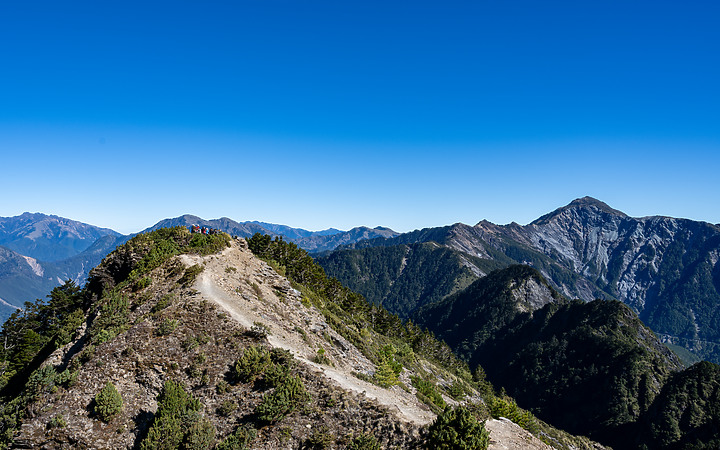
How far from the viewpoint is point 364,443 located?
22.3m

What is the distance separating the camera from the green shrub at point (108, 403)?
2655 centimetres

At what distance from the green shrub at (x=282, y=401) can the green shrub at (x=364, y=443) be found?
17.1 ft

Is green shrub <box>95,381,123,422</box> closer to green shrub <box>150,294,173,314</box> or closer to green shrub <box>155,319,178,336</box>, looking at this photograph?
green shrub <box>155,319,178,336</box>

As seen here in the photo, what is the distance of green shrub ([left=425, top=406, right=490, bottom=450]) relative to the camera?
20.8 metres

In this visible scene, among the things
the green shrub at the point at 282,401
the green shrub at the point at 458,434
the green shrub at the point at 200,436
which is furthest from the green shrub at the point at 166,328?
the green shrub at the point at 458,434

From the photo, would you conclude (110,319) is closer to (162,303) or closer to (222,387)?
(162,303)

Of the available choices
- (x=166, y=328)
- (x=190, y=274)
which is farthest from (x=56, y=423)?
(x=190, y=274)

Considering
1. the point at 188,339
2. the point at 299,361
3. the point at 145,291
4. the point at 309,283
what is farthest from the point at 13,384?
the point at 309,283

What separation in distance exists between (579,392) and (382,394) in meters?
208

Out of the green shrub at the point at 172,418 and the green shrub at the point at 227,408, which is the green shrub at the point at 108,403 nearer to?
the green shrub at the point at 172,418

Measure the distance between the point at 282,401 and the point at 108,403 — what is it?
43.6 feet

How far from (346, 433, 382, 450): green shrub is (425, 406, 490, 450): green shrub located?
10.4 feet

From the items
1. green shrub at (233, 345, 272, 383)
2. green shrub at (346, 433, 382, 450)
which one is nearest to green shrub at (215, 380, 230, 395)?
green shrub at (233, 345, 272, 383)

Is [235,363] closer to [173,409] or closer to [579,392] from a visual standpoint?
[173,409]
